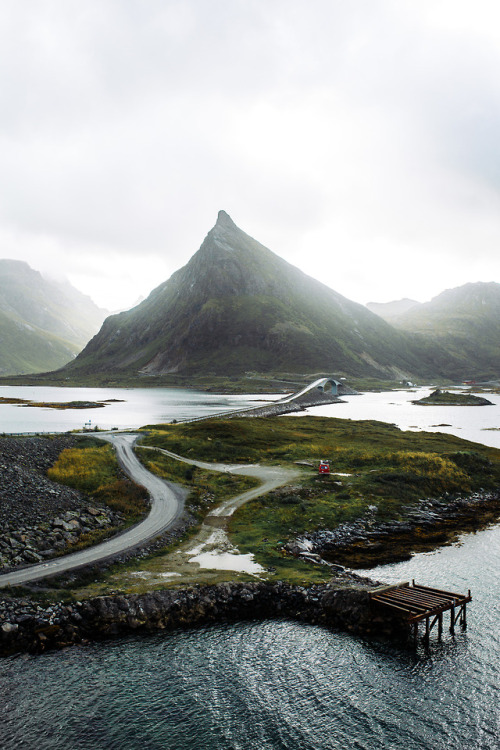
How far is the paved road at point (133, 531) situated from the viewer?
107 feet

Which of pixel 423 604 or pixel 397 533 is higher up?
pixel 423 604

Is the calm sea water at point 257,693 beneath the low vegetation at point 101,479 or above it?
beneath

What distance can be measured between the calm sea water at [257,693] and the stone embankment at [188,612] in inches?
43.3

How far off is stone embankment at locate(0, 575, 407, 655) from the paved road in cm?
416

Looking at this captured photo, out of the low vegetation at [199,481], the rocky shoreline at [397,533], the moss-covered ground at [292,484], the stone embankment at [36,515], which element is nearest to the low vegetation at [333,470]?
the moss-covered ground at [292,484]

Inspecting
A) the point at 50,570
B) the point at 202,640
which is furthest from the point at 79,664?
the point at 50,570

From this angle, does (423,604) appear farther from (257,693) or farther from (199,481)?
(199,481)

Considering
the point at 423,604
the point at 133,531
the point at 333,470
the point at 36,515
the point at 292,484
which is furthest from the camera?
the point at 333,470

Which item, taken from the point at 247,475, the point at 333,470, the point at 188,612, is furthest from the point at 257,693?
the point at 333,470

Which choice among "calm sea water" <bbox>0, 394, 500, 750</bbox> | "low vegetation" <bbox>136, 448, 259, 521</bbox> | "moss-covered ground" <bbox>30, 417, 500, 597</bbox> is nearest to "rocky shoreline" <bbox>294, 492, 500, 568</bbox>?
"moss-covered ground" <bbox>30, 417, 500, 597</bbox>

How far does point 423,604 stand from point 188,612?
50.7 ft

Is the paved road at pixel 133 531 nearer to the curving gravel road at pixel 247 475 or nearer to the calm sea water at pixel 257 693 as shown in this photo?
the curving gravel road at pixel 247 475

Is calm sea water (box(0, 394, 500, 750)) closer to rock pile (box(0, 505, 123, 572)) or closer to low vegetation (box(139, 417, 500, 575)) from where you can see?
low vegetation (box(139, 417, 500, 575))

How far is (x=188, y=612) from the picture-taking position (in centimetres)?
3047
